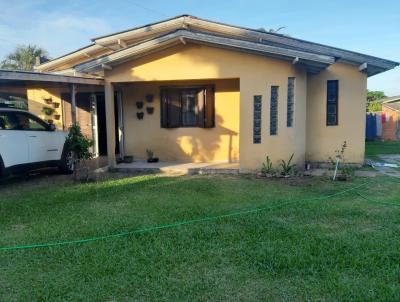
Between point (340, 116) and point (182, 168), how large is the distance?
5.05 meters

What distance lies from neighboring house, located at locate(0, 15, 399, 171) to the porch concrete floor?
0.45 meters

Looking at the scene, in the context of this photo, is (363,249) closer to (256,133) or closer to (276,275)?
(276,275)

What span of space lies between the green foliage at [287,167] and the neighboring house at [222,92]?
181 millimetres

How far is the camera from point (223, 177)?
29.0 ft

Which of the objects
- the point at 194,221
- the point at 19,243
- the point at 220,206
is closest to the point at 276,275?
the point at 194,221

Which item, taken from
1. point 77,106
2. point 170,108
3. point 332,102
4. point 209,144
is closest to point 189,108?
point 170,108

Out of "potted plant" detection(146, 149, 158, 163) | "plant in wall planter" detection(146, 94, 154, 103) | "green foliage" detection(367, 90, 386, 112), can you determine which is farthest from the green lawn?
"green foliage" detection(367, 90, 386, 112)

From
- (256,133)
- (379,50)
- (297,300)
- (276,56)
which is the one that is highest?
(379,50)

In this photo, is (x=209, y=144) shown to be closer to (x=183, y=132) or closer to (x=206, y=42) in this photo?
(x=183, y=132)

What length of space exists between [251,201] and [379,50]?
1889 cm

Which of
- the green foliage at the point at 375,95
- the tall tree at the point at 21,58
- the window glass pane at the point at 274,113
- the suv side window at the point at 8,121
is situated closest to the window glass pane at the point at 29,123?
the suv side window at the point at 8,121

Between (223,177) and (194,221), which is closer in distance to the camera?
(194,221)

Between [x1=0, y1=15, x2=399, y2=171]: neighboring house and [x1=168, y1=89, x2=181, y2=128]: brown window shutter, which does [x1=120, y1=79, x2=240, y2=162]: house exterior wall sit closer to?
[x1=0, y1=15, x2=399, y2=171]: neighboring house

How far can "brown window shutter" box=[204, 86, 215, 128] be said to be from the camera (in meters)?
10.7
